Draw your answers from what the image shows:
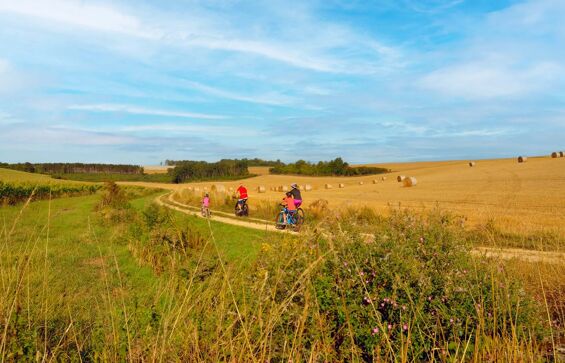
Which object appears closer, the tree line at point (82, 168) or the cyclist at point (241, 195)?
the cyclist at point (241, 195)

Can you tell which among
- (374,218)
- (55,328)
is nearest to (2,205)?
(374,218)

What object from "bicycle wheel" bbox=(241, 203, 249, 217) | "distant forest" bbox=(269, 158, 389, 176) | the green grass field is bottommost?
"bicycle wheel" bbox=(241, 203, 249, 217)

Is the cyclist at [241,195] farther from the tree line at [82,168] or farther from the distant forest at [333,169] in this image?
the tree line at [82,168]

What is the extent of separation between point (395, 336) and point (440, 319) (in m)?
0.55

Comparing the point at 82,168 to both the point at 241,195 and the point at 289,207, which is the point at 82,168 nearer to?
the point at 241,195

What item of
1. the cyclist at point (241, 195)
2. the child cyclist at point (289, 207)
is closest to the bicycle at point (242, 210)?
the cyclist at point (241, 195)

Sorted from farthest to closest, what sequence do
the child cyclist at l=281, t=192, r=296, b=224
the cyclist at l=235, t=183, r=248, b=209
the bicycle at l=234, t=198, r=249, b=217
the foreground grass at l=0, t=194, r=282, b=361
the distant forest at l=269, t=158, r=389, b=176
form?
the distant forest at l=269, t=158, r=389, b=176 < the bicycle at l=234, t=198, r=249, b=217 < the cyclist at l=235, t=183, r=248, b=209 < the child cyclist at l=281, t=192, r=296, b=224 < the foreground grass at l=0, t=194, r=282, b=361

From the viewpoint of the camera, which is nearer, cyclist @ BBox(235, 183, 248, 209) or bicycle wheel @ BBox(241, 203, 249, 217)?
cyclist @ BBox(235, 183, 248, 209)

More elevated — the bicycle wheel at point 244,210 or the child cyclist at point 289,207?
the child cyclist at point 289,207

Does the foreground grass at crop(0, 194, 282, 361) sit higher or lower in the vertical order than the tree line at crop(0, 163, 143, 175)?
lower

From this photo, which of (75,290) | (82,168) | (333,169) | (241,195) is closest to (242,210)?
(241,195)

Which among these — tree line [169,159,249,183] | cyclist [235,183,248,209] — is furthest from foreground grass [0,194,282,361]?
tree line [169,159,249,183]

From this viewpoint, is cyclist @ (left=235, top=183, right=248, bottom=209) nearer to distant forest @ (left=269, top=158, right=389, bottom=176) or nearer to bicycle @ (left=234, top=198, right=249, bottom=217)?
bicycle @ (left=234, top=198, right=249, bottom=217)

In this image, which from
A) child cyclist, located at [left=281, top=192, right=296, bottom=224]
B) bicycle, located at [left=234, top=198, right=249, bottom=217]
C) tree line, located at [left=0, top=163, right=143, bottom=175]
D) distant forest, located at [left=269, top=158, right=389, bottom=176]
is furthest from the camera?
tree line, located at [left=0, top=163, right=143, bottom=175]
